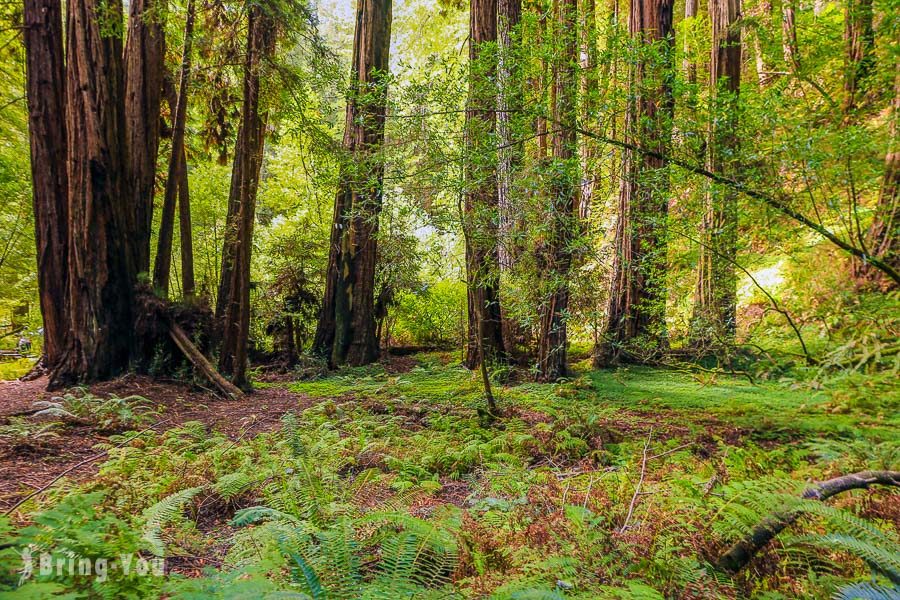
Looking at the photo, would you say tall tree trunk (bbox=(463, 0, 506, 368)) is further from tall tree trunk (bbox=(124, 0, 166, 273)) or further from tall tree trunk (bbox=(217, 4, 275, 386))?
tall tree trunk (bbox=(124, 0, 166, 273))

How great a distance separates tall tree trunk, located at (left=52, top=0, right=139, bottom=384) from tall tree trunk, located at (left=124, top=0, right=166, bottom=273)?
0.98 ft

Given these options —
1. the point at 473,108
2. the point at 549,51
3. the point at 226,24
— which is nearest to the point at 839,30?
the point at 549,51

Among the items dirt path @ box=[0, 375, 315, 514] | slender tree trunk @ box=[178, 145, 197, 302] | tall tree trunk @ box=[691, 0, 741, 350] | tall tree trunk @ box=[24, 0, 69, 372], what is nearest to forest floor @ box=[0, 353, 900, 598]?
dirt path @ box=[0, 375, 315, 514]

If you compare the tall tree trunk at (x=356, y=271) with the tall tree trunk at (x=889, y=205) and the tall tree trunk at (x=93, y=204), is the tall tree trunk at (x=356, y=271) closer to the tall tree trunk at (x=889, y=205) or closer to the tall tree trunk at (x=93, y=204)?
the tall tree trunk at (x=93, y=204)

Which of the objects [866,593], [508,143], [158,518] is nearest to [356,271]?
[508,143]

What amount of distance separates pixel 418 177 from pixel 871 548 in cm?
378

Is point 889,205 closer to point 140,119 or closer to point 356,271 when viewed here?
point 356,271

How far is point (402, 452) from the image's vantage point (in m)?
3.19

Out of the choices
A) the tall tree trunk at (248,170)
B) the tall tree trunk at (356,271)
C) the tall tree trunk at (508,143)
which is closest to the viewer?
the tall tree trunk at (508,143)

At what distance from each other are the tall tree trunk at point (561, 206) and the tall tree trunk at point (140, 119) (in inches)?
215

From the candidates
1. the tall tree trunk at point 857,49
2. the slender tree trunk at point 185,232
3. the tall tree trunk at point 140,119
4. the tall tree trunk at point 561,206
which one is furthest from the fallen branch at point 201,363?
the tall tree trunk at point 857,49

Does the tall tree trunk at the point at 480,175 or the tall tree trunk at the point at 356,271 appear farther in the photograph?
the tall tree trunk at the point at 356,271

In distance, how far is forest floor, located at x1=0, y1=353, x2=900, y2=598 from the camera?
5.09 feet

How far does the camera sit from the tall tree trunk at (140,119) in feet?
18.9
